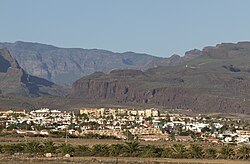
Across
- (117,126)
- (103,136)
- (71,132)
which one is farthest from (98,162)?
(117,126)

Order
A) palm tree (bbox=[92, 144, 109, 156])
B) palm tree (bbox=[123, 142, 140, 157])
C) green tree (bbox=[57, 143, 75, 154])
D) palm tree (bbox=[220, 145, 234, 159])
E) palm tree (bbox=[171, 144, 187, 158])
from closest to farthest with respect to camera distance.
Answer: green tree (bbox=[57, 143, 75, 154])
palm tree (bbox=[92, 144, 109, 156])
palm tree (bbox=[123, 142, 140, 157])
palm tree (bbox=[171, 144, 187, 158])
palm tree (bbox=[220, 145, 234, 159])

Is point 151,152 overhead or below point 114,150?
below

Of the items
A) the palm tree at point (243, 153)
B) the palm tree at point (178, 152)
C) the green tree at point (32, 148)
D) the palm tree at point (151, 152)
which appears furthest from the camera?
the green tree at point (32, 148)

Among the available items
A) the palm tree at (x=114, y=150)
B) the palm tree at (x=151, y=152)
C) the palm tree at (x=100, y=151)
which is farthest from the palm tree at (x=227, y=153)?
the palm tree at (x=100, y=151)

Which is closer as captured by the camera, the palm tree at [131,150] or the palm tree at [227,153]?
the palm tree at [131,150]

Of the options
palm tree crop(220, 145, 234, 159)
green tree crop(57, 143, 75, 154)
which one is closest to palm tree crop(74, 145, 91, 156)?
green tree crop(57, 143, 75, 154)

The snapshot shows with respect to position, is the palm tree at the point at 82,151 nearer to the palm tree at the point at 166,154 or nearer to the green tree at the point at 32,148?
the green tree at the point at 32,148

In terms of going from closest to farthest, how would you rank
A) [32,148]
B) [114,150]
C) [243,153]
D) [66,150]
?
[66,150] → [114,150] → [243,153] → [32,148]

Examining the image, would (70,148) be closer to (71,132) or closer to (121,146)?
(121,146)

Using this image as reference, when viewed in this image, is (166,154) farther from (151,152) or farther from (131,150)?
(131,150)

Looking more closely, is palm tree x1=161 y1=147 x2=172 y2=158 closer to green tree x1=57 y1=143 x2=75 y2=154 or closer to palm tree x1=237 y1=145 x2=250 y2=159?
palm tree x1=237 y1=145 x2=250 y2=159

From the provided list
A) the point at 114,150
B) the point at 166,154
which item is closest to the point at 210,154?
the point at 166,154
